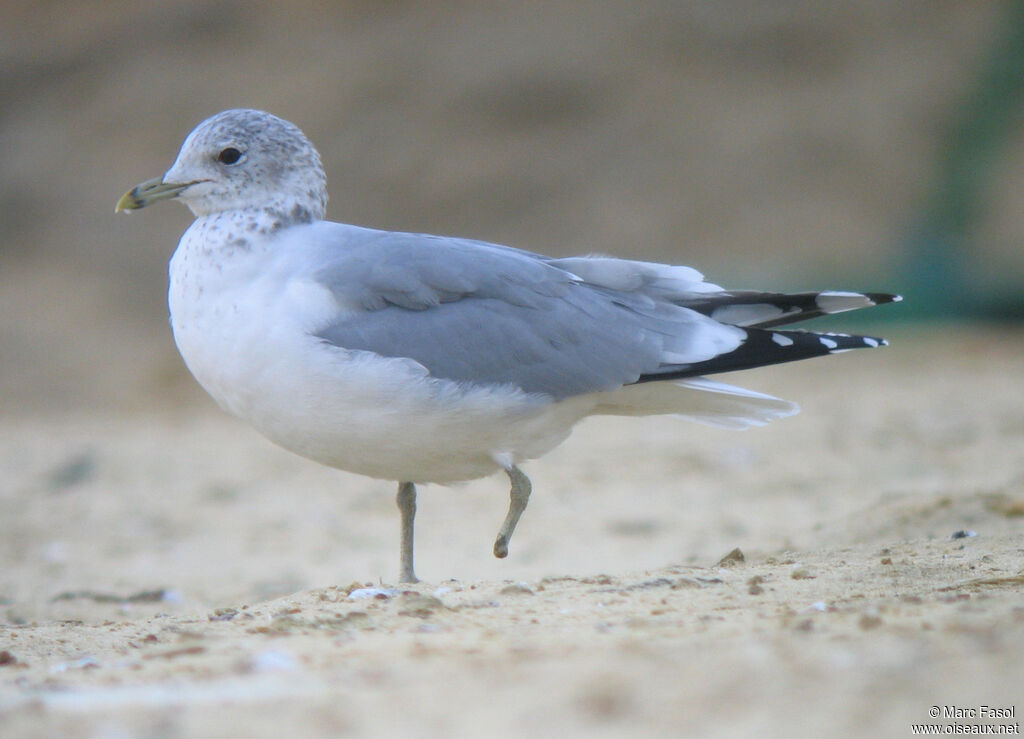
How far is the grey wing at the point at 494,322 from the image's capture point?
3703 mm

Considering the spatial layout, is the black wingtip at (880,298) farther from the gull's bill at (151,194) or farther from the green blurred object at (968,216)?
the green blurred object at (968,216)

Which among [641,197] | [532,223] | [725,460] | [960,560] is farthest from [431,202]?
[960,560]

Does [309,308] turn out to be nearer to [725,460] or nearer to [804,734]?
[804,734]

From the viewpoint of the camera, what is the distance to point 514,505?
4.04m

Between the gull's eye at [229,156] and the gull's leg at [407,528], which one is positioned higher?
the gull's eye at [229,156]

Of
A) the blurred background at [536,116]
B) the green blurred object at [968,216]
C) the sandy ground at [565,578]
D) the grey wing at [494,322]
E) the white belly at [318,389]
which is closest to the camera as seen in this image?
the sandy ground at [565,578]

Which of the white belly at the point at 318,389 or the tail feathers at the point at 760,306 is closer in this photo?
the white belly at the point at 318,389

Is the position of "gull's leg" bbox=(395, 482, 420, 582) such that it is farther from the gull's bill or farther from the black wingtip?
the black wingtip

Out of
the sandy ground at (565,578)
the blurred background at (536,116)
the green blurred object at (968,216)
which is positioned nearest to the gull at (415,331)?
the sandy ground at (565,578)

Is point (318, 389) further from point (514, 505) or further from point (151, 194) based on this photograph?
point (151, 194)

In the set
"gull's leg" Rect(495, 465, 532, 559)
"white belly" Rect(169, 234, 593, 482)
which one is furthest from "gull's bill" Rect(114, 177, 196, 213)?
"gull's leg" Rect(495, 465, 532, 559)

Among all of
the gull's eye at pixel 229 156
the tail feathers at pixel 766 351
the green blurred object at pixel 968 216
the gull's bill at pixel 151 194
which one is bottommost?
the tail feathers at pixel 766 351

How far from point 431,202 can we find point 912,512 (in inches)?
420

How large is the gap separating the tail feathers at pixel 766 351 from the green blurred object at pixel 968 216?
Answer: 6.79 metres
